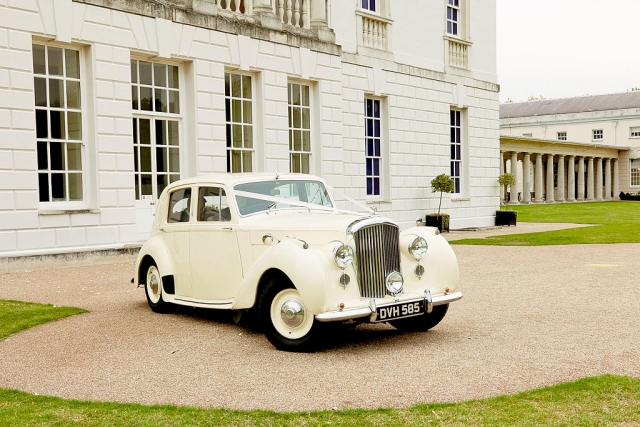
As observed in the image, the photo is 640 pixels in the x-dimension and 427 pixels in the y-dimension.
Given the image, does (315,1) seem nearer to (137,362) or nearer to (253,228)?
(253,228)

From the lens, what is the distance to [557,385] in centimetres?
474

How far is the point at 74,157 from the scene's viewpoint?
12594 mm

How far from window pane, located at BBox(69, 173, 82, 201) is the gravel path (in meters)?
3.67

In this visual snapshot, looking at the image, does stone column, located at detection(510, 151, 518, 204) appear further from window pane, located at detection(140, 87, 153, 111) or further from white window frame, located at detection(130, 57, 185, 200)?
window pane, located at detection(140, 87, 153, 111)

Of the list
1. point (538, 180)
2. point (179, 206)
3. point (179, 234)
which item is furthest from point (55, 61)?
point (538, 180)

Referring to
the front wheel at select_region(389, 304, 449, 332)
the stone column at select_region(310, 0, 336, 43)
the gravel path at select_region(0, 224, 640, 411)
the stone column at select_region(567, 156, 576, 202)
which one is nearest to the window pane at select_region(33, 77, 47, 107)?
the gravel path at select_region(0, 224, 640, 411)

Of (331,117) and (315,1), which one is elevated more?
(315,1)

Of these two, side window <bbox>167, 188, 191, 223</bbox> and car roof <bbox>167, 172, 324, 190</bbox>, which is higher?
car roof <bbox>167, 172, 324, 190</bbox>

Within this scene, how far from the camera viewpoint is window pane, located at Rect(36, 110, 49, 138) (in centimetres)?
1208

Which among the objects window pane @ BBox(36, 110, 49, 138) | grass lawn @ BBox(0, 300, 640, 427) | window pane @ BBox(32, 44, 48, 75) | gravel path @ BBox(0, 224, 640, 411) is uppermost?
window pane @ BBox(32, 44, 48, 75)

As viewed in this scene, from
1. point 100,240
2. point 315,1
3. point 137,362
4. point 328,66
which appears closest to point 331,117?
point 328,66

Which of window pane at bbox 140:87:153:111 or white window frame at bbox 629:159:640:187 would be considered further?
white window frame at bbox 629:159:640:187

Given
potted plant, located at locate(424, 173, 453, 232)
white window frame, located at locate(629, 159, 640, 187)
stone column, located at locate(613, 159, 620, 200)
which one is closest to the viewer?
Answer: potted plant, located at locate(424, 173, 453, 232)

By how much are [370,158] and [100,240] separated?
8.53 metres
